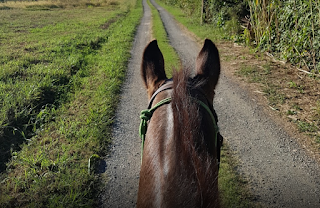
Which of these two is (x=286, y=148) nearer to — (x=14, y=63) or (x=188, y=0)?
(x=14, y=63)

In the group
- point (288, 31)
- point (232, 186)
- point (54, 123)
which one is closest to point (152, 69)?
point (232, 186)

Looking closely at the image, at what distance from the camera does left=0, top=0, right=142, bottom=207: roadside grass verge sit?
2.98m

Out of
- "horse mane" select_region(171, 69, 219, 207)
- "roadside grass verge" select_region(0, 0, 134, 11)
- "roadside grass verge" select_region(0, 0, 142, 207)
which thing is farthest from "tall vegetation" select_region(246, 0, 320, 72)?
"roadside grass verge" select_region(0, 0, 134, 11)

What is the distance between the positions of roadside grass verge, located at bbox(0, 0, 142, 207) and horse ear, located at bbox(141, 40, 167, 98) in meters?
1.72

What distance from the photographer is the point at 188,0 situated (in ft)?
65.9

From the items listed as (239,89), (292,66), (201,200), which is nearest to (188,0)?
(292,66)

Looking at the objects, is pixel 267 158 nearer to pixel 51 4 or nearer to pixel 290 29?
pixel 290 29

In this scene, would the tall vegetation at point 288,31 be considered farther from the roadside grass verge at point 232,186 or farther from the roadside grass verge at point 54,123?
the roadside grass verge at point 54,123

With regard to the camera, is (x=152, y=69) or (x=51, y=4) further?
(x=51, y=4)

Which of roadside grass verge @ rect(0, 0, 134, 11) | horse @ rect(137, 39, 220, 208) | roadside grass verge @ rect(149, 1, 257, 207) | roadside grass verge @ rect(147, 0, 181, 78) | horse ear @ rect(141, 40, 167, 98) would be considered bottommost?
roadside grass verge @ rect(149, 1, 257, 207)

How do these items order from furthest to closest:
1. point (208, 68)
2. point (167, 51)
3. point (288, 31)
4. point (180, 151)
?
point (167, 51) < point (288, 31) < point (208, 68) < point (180, 151)

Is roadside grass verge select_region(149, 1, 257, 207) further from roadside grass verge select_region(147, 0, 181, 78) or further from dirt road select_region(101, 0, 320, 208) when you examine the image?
roadside grass verge select_region(147, 0, 181, 78)

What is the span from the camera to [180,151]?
1.09 m

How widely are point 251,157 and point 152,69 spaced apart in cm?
248
